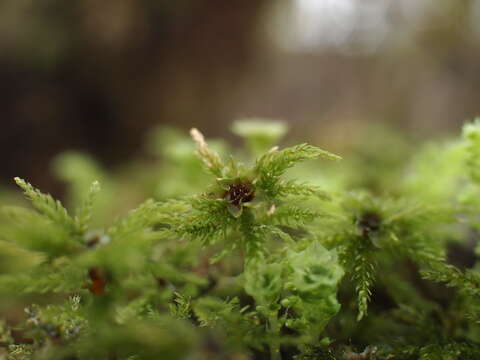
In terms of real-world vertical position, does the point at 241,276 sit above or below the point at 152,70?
below

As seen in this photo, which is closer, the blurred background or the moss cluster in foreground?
the moss cluster in foreground

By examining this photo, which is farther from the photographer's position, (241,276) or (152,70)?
(152,70)

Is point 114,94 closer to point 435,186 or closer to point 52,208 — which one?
point 435,186

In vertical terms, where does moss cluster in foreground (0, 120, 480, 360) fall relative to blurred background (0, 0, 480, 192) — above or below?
below

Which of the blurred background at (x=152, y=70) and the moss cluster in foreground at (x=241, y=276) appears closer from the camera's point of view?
the moss cluster in foreground at (x=241, y=276)

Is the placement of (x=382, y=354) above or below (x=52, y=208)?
below

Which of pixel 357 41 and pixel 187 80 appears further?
pixel 357 41

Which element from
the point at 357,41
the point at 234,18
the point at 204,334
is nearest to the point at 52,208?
the point at 204,334

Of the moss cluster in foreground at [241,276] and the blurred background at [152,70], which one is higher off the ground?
the blurred background at [152,70]
